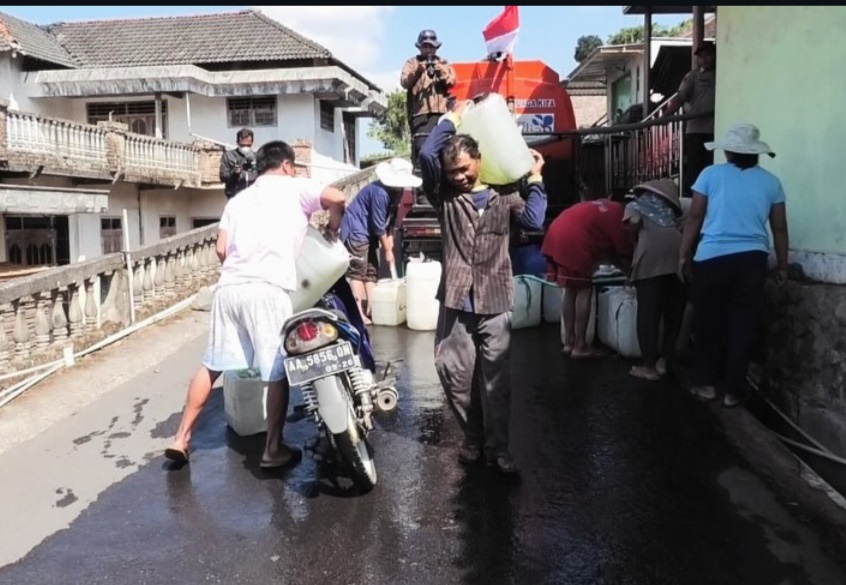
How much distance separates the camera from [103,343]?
24.1 ft

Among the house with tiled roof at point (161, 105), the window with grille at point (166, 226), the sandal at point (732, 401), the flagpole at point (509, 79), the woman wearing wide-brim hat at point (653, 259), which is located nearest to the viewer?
the sandal at point (732, 401)

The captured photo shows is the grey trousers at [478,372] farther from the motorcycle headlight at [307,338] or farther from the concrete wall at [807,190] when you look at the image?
the concrete wall at [807,190]

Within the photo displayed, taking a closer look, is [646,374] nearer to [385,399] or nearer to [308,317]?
[385,399]

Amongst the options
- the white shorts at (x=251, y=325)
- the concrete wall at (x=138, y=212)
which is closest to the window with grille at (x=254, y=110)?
the concrete wall at (x=138, y=212)

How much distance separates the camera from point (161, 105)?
89.5 feet

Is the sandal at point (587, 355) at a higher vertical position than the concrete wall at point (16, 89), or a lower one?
lower

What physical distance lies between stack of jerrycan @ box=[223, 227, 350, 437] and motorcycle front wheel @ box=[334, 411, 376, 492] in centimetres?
99

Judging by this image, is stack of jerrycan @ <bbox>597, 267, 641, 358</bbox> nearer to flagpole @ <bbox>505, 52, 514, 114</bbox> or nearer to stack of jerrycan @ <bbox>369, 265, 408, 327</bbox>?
stack of jerrycan @ <bbox>369, 265, 408, 327</bbox>

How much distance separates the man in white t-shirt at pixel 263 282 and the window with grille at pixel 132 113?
25.4 meters

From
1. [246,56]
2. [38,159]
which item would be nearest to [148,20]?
[246,56]

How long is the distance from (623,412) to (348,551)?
2.64 metres

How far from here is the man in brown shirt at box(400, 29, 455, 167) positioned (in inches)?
372

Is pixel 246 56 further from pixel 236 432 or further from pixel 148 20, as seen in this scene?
pixel 236 432

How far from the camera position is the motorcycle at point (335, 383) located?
4.05 meters
